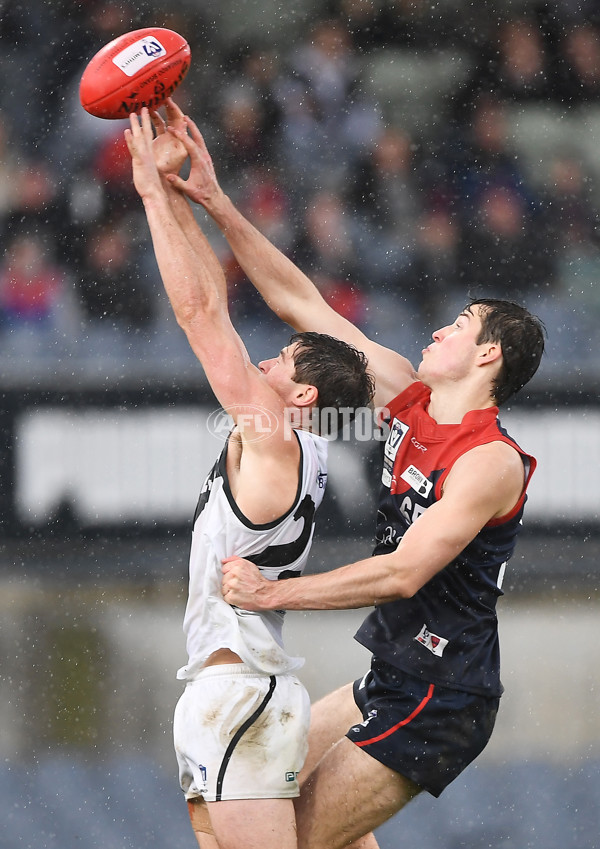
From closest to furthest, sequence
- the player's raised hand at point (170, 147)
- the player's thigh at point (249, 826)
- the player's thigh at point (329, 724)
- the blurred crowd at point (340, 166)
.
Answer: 1. the player's thigh at point (249, 826)
2. the player's raised hand at point (170, 147)
3. the player's thigh at point (329, 724)
4. the blurred crowd at point (340, 166)

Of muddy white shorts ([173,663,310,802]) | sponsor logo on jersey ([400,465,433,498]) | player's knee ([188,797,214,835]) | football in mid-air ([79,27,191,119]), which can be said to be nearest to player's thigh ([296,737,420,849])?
muddy white shorts ([173,663,310,802])

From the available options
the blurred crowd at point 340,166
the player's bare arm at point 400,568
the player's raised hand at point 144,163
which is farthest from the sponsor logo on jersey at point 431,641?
the blurred crowd at point 340,166

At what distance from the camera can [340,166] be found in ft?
29.9

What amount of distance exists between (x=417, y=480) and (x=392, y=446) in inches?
7.1

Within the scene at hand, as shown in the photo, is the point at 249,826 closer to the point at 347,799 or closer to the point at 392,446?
the point at 347,799

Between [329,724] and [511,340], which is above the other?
Result: [511,340]

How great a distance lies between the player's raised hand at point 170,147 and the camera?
301 centimetres

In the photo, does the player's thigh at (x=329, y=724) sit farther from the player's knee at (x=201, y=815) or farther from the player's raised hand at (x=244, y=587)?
the player's raised hand at (x=244, y=587)

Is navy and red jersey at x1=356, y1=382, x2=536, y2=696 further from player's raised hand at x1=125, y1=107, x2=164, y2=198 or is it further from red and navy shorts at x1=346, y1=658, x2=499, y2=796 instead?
player's raised hand at x1=125, y1=107, x2=164, y2=198

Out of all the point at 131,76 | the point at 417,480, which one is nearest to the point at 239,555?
the point at 417,480

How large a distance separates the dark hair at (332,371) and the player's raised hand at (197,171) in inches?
21.0

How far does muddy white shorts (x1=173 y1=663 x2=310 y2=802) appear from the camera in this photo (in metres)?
2.75

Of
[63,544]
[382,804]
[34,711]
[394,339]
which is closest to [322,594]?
[382,804]

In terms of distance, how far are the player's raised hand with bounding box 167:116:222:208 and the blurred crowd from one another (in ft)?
15.8
